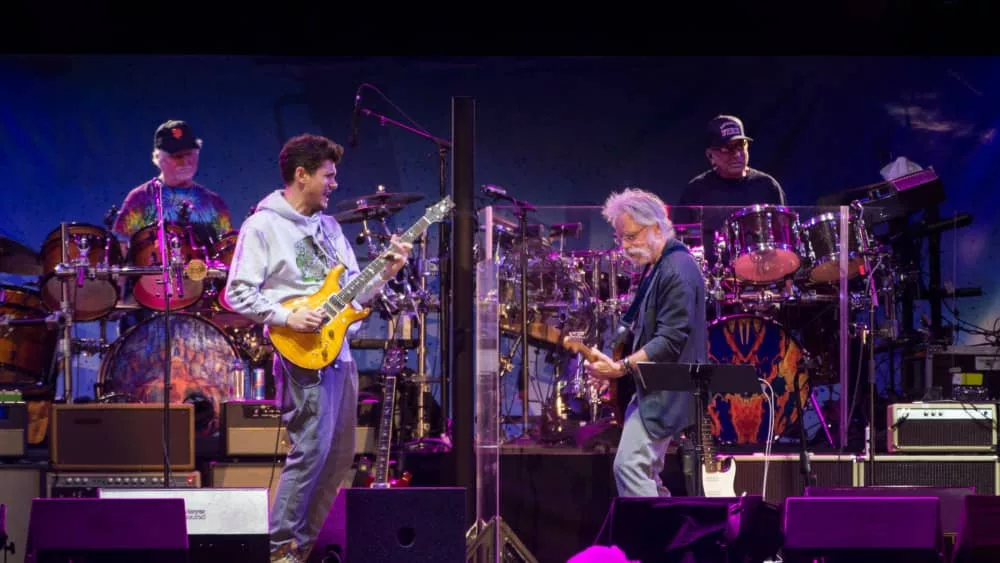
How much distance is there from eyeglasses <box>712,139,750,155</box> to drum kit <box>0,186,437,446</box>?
264cm

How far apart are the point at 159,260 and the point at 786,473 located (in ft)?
15.4

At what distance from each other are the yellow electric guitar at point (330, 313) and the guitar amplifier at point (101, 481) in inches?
72.5

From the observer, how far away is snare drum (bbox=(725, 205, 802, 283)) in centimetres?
748

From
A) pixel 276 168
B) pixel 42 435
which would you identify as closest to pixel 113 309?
pixel 42 435

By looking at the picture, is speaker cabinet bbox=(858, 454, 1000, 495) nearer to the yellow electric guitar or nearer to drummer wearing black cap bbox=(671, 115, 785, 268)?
drummer wearing black cap bbox=(671, 115, 785, 268)

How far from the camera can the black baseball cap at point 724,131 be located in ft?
30.8

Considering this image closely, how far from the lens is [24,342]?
8648 mm

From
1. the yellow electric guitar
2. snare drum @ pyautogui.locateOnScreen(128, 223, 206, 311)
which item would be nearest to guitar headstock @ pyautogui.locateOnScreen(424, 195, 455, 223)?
the yellow electric guitar

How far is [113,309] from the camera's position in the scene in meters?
8.52

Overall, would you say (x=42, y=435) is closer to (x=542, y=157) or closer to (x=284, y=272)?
(x=284, y=272)

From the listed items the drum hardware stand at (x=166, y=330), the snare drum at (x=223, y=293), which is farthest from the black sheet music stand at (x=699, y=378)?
the snare drum at (x=223, y=293)

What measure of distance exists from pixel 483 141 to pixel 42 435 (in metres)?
4.30

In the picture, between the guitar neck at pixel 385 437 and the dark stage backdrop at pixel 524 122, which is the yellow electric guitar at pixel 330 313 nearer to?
the guitar neck at pixel 385 437

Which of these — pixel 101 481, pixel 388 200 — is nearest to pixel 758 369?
pixel 388 200
